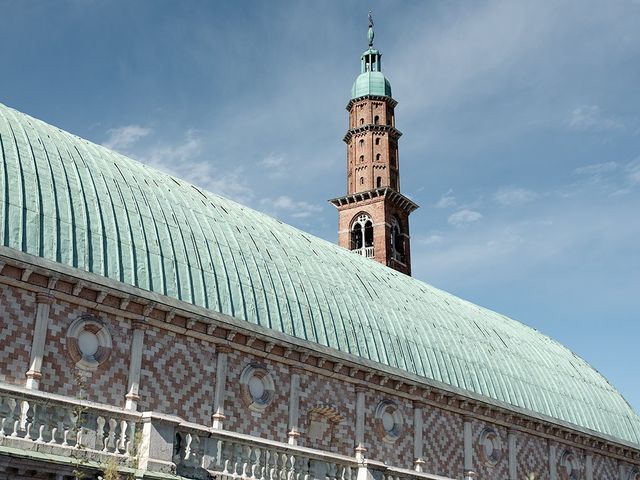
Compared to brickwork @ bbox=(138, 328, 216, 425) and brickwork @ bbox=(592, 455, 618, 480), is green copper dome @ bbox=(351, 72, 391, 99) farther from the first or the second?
brickwork @ bbox=(138, 328, 216, 425)

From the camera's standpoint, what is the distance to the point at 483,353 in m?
46.2

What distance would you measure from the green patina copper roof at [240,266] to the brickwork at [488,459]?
5.22 ft

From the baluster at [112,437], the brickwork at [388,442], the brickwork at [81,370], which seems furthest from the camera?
the brickwork at [388,442]

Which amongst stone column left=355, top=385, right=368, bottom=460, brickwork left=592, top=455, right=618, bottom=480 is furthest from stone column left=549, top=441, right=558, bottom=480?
stone column left=355, top=385, right=368, bottom=460

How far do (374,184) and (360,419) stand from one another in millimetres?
38398

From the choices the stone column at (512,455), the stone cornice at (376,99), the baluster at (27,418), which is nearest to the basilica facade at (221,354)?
the baluster at (27,418)

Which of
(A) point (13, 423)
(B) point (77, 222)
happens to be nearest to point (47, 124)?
(B) point (77, 222)

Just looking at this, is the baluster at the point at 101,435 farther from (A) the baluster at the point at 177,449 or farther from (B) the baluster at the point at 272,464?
(B) the baluster at the point at 272,464

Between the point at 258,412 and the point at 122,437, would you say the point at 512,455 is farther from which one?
the point at 122,437

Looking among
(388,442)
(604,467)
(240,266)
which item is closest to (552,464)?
(604,467)

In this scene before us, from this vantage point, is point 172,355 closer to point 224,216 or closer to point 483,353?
point 224,216

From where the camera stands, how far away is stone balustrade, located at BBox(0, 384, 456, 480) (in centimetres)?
2027

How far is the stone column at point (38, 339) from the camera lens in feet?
86.7

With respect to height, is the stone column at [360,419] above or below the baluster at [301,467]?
above
